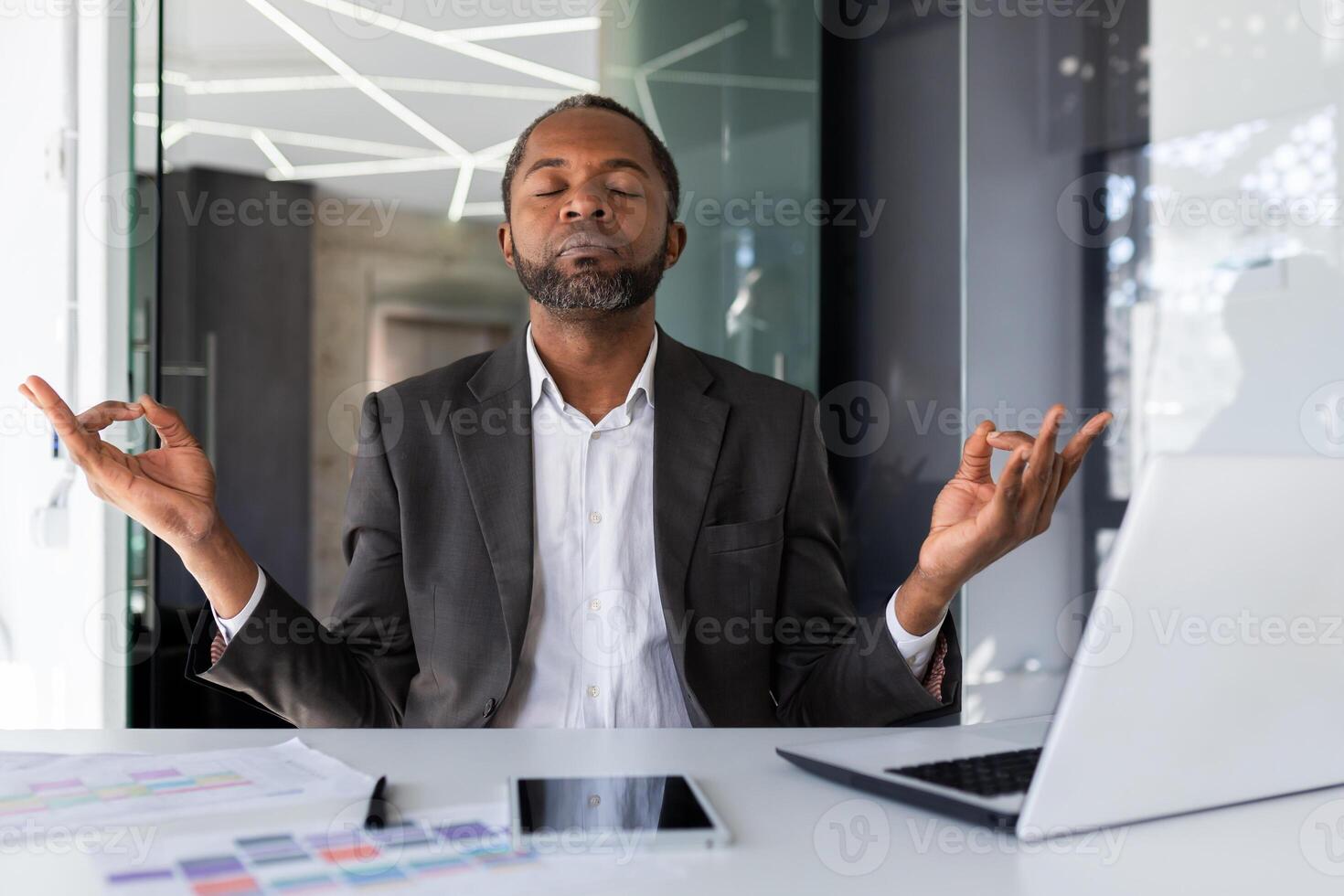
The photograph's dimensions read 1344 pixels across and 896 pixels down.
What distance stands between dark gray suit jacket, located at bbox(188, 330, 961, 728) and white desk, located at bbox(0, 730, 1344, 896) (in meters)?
0.46

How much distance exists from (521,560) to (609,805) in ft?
2.80

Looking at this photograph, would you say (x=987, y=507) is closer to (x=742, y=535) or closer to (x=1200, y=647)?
(x=1200, y=647)

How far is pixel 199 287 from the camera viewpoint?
9.20 ft

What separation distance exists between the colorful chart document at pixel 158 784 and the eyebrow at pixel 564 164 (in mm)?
1124

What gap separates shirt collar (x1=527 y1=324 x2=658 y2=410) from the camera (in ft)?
5.98

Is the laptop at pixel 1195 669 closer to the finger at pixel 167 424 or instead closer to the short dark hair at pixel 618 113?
the finger at pixel 167 424

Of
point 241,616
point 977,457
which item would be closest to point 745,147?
point 977,457

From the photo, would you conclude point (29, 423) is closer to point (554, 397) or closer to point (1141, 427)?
point (554, 397)

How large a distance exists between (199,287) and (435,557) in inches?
58.4

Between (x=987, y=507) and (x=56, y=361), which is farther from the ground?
(x=56, y=361)

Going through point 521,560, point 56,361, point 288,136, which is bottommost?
point 521,560

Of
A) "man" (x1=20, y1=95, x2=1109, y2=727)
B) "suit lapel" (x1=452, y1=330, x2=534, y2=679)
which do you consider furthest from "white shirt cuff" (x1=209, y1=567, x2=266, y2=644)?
"suit lapel" (x1=452, y1=330, x2=534, y2=679)

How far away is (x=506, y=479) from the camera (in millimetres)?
1710

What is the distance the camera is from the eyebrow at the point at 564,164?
1.87 metres
